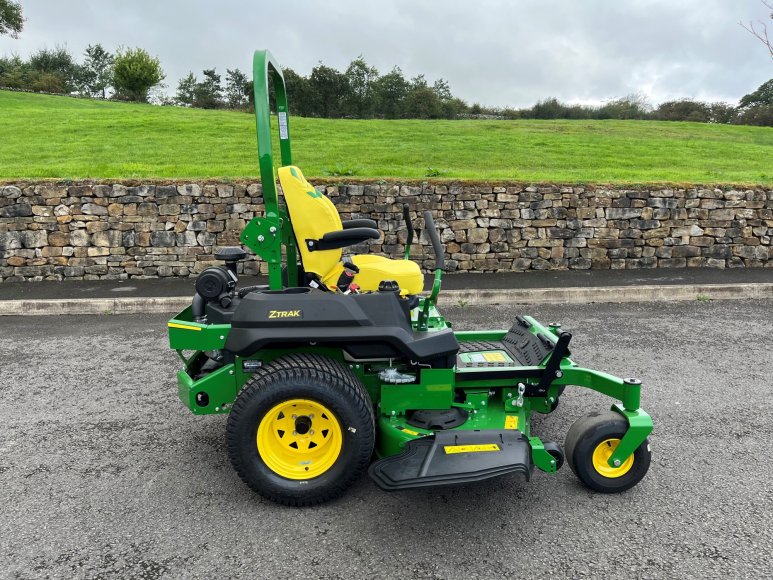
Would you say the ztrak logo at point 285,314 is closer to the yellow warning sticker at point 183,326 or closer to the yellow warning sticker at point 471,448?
the yellow warning sticker at point 183,326

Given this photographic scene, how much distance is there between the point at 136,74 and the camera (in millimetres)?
36000

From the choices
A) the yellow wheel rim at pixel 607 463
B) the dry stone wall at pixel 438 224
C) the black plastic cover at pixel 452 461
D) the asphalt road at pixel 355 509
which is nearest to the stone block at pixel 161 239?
the dry stone wall at pixel 438 224

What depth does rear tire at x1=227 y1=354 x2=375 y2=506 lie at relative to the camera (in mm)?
2900

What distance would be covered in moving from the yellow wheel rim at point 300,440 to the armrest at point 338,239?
0.98 metres

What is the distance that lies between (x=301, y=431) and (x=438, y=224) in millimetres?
5903

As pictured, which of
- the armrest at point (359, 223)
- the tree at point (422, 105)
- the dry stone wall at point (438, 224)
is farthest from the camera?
the tree at point (422, 105)

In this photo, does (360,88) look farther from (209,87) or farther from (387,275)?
(387,275)

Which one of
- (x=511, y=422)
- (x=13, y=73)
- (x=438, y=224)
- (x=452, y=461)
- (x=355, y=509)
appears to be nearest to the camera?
(x=452, y=461)

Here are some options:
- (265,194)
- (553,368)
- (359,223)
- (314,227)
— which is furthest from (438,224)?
(265,194)

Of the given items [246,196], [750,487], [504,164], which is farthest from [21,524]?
[504,164]

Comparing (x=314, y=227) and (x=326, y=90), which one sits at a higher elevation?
(x=326, y=90)

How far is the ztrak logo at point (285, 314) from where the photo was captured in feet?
9.83

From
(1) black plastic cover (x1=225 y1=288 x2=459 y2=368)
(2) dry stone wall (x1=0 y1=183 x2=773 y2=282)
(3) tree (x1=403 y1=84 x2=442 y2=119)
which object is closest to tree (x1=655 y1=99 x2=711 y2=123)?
(3) tree (x1=403 y1=84 x2=442 y2=119)

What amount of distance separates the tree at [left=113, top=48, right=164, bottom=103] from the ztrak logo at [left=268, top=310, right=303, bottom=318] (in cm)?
3795
